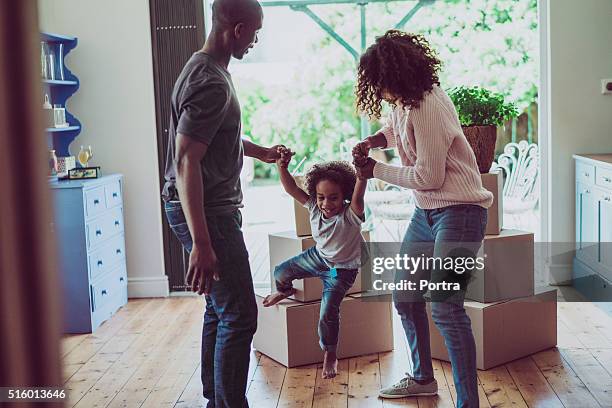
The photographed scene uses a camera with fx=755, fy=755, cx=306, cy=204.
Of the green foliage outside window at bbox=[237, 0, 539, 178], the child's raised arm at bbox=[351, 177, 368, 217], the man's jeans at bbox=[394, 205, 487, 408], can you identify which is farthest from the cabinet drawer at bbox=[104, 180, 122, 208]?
the green foliage outside window at bbox=[237, 0, 539, 178]

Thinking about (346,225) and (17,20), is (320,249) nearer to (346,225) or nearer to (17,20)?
(346,225)

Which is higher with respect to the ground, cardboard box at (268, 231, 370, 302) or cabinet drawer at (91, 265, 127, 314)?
cardboard box at (268, 231, 370, 302)

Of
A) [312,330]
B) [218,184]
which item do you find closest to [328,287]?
[312,330]

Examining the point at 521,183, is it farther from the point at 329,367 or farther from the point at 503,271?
the point at 329,367

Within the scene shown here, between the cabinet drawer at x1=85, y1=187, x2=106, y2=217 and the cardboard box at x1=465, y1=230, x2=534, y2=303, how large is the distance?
209 centimetres

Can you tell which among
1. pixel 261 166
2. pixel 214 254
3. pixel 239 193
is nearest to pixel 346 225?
pixel 239 193

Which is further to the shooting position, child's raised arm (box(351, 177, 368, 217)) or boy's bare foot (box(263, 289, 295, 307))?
boy's bare foot (box(263, 289, 295, 307))

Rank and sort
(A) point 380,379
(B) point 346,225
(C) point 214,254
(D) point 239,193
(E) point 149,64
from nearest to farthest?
1. (C) point 214,254
2. (D) point 239,193
3. (B) point 346,225
4. (A) point 380,379
5. (E) point 149,64

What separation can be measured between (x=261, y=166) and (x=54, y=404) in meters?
8.91

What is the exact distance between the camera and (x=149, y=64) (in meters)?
4.76

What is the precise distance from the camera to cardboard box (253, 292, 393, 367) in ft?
11.1

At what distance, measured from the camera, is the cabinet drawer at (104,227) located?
4176mm

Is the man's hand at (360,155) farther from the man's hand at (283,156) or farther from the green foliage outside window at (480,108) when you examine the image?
the green foliage outside window at (480,108)

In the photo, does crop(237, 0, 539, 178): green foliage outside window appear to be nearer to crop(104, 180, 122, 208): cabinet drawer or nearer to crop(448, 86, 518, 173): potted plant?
crop(104, 180, 122, 208): cabinet drawer
